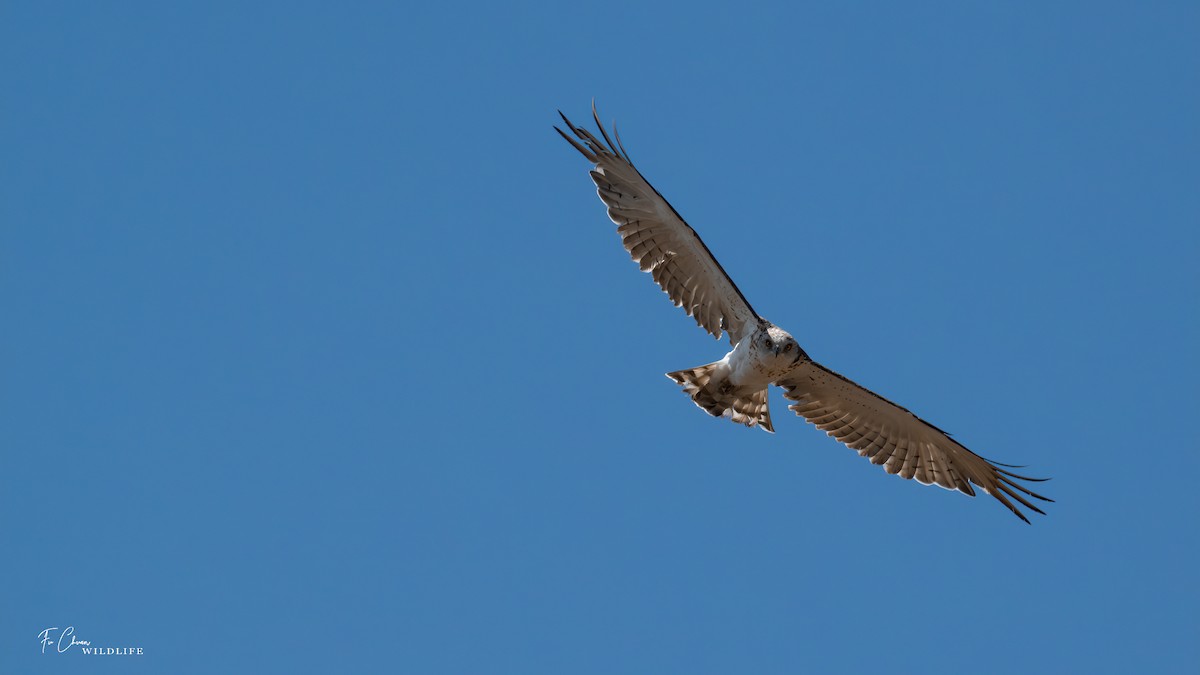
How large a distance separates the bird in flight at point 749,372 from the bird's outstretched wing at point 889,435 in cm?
1

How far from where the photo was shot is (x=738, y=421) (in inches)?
610

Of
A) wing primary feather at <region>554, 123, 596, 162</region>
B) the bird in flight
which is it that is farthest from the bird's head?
wing primary feather at <region>554, 123, 596, 162</region>

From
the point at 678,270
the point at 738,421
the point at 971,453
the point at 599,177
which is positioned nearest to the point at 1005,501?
the point at 971,453

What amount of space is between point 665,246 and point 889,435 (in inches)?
155

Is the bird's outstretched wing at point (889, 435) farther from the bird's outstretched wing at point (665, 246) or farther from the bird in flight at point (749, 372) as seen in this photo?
the bird's outstretched wing at point (665, 246)

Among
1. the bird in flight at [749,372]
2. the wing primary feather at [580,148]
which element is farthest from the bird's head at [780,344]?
the wing primary feather at [580,148]

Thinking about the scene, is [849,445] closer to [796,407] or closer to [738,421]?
[796,407]

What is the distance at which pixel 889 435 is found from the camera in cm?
1648

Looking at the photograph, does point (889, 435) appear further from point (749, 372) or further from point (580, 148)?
point (580, 148)

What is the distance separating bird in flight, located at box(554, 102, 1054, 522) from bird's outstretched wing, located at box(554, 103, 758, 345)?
0.04ft

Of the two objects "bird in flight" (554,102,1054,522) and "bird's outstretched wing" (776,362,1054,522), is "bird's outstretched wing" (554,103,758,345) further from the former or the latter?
"bird's outstretched wing" (776,362,1054,522)

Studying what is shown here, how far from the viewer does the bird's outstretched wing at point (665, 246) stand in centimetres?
1491

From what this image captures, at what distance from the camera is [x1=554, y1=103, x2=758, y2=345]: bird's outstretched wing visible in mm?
14906

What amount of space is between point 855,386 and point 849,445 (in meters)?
1.21
